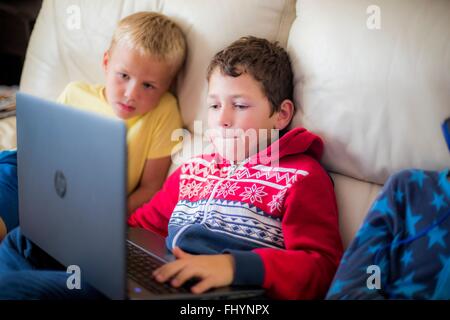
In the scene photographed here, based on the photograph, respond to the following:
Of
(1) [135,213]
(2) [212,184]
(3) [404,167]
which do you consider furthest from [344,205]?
(1) [135,213]

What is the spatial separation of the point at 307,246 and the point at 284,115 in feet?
1.26

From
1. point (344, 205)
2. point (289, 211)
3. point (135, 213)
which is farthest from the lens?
point (135, 213)

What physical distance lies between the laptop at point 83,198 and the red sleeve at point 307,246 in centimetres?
6

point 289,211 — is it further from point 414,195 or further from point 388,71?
point 388,71

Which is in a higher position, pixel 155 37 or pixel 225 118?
pixel 155 37

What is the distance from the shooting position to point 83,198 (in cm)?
96

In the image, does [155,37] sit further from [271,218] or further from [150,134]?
[271,218]

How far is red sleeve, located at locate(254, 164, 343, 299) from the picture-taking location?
3.61 ft

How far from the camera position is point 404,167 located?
1.21 metres

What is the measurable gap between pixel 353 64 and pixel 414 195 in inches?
13.3

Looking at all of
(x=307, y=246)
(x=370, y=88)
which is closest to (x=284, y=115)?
(x=370, y=88)

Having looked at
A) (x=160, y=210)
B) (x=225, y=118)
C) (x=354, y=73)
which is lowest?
(x=160, y=210)

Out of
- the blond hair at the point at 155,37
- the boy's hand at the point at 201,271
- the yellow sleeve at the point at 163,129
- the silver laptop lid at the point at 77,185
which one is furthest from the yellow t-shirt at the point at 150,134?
the boy's hand at the point at 201,271
